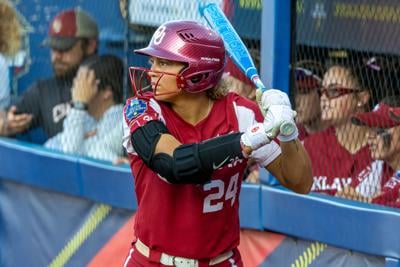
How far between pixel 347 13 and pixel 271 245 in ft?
3.96

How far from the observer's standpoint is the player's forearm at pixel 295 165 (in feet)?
12.0

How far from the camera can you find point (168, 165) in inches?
141

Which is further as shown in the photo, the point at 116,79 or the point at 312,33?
the point at 116,79

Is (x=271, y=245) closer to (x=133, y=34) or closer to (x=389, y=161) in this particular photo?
(x=389, y=161)

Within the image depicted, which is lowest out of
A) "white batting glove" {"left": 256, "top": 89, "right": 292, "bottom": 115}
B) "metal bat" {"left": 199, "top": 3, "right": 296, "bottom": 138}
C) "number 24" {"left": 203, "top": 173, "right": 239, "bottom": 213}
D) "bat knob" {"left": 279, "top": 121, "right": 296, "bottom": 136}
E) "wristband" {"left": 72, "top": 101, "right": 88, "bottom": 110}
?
"wristband" {"left": 72, "top": 101, "right": 88, "bottom": 110}

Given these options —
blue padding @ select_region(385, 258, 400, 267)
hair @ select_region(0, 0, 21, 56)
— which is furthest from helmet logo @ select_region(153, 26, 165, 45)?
hair @ select_region(0, 0, 21, 56)

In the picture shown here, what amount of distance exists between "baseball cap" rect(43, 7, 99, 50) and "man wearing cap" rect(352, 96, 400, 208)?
2.20 metres

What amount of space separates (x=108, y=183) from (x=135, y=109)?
200 centimetres

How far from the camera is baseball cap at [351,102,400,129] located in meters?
4.50

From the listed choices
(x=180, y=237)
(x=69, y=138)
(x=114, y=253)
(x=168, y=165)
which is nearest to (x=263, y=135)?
(x=168, y=165)

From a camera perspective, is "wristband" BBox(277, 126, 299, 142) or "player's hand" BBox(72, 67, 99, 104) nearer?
"wristband" BBox(277, 126, 299, 142)

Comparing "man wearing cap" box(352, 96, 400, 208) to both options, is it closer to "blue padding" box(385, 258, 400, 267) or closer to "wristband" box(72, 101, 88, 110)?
"blue padding" box(385, 258, 400, 267)

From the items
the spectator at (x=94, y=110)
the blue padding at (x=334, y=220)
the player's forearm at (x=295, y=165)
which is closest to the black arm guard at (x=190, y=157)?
the player's forearm at (x=295, y=165)

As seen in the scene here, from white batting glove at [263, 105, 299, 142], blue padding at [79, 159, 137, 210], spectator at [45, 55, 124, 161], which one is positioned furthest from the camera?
spectator at [45, 55, 124, 161]
